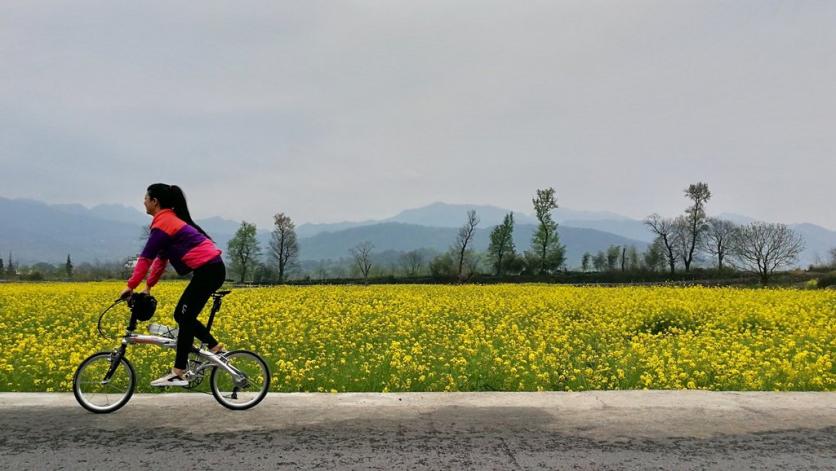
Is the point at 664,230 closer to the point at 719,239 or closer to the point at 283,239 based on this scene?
the point at 719,239

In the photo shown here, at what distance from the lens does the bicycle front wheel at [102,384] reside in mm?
6605

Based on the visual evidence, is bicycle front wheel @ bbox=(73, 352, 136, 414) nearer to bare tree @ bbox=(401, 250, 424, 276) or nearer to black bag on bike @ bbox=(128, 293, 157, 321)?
black bag on bike @ bbox=(128, 293, 157, 321)

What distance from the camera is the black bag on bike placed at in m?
6.59

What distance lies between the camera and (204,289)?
6.74m

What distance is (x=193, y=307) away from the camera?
6684mm

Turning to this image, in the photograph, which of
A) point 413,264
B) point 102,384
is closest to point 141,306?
point 102,384

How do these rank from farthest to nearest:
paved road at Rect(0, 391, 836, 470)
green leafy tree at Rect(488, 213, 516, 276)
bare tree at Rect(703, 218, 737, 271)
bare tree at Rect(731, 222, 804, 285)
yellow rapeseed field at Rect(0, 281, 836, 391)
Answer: bare tree at Rect(703, 218, 737, 271) < green leafy tree at Rect(488, 213, 516, 276) < bare tree at Rect(731, 222, 804, 285) < yellow rapeseed field at Rect(0, 281, 836, 391) < paved road at Rect(0, 391, 836, 470)

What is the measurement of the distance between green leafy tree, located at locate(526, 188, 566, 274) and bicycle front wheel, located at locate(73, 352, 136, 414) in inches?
2630

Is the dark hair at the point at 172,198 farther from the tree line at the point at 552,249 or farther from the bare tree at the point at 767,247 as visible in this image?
the bare tree at the point at 767,247

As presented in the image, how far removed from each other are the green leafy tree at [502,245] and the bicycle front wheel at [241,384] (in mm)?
71774

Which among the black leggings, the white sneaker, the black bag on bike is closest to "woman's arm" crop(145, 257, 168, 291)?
the black bag on bike

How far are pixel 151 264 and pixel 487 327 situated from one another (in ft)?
33.4

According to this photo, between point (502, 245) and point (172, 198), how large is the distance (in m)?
74.1

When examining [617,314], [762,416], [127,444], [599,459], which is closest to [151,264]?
[127,444]
